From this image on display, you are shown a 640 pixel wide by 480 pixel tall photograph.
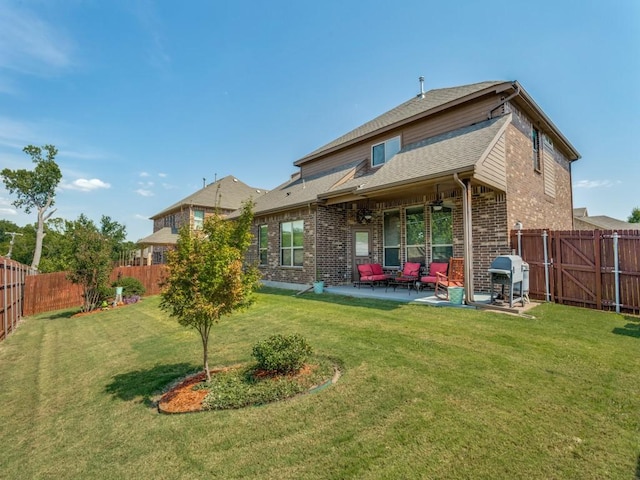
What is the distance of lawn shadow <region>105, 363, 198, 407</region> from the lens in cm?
401

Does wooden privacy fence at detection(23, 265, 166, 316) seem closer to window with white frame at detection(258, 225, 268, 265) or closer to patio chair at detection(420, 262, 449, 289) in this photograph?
window with white frame at detection(258, 225, 268, 265)

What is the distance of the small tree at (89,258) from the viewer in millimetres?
10984

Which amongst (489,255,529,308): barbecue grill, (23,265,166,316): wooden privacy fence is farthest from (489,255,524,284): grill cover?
(23,265,166,316): wooden privacy fence

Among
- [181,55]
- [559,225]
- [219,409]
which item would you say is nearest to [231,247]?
[219,409]

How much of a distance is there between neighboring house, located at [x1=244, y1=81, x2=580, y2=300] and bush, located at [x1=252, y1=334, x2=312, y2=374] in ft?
16.3

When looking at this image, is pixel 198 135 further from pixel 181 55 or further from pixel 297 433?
pixel 297 433

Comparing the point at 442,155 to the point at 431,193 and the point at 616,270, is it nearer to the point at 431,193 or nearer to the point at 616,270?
the point at 431,193

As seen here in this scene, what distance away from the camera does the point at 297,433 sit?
8.82ft

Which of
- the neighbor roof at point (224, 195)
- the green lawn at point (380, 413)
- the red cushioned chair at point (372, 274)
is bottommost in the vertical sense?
the green lawn at point (380, 413)

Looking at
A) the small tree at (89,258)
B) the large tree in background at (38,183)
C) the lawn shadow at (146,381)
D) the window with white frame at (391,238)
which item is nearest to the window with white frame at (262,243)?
the window with white frame at (391,238)

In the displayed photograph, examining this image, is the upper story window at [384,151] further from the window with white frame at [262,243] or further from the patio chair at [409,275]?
the window with white frame at [262,243]

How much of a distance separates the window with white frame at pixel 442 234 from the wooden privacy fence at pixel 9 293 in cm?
1238

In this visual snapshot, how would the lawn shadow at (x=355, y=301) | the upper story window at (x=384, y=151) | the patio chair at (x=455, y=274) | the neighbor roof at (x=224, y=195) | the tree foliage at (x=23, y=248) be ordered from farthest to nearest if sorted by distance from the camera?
1. the tree foliage at (x=23, y=248)
2. the neighbor roof at (x=224, y=195)
3. the upper story window at (x=384, y=151)
4. the patio chair at (x=455, y=274)
5. the lawn shadow at (x=355, y=301)

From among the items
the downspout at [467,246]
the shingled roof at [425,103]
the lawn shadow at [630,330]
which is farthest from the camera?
the shingled roof at [425,103]
